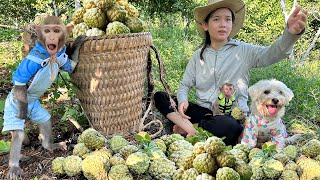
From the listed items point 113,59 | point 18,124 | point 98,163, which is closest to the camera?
point 98,163

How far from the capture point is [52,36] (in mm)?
2410

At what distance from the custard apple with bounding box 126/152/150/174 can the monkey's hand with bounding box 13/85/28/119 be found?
88 cm

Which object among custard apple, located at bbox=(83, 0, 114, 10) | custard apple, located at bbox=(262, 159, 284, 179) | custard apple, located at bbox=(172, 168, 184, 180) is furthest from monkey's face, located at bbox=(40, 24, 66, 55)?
custard apple, located at bbox=(262, 159, 284, 179)

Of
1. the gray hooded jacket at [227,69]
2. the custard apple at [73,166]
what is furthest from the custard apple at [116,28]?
the custard apple at [73,166]

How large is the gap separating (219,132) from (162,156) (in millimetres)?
981

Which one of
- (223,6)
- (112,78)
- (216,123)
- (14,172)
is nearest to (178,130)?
(216,123)

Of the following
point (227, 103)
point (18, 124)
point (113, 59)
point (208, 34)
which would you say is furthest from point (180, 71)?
point (18, 124)

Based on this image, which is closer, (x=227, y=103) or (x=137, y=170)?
(x=137, y=170)

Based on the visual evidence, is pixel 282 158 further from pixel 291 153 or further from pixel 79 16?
pixel 79 16

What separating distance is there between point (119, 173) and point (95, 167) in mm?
141

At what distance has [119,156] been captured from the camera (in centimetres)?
210

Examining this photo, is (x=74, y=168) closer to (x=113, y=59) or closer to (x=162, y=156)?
(x=162, y=156)

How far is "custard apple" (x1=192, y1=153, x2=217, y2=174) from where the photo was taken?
1690 mm

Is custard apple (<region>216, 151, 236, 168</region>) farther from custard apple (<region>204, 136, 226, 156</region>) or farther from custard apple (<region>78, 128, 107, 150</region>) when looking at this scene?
custard apple (<region>78, 128, 107, 150</region>)
